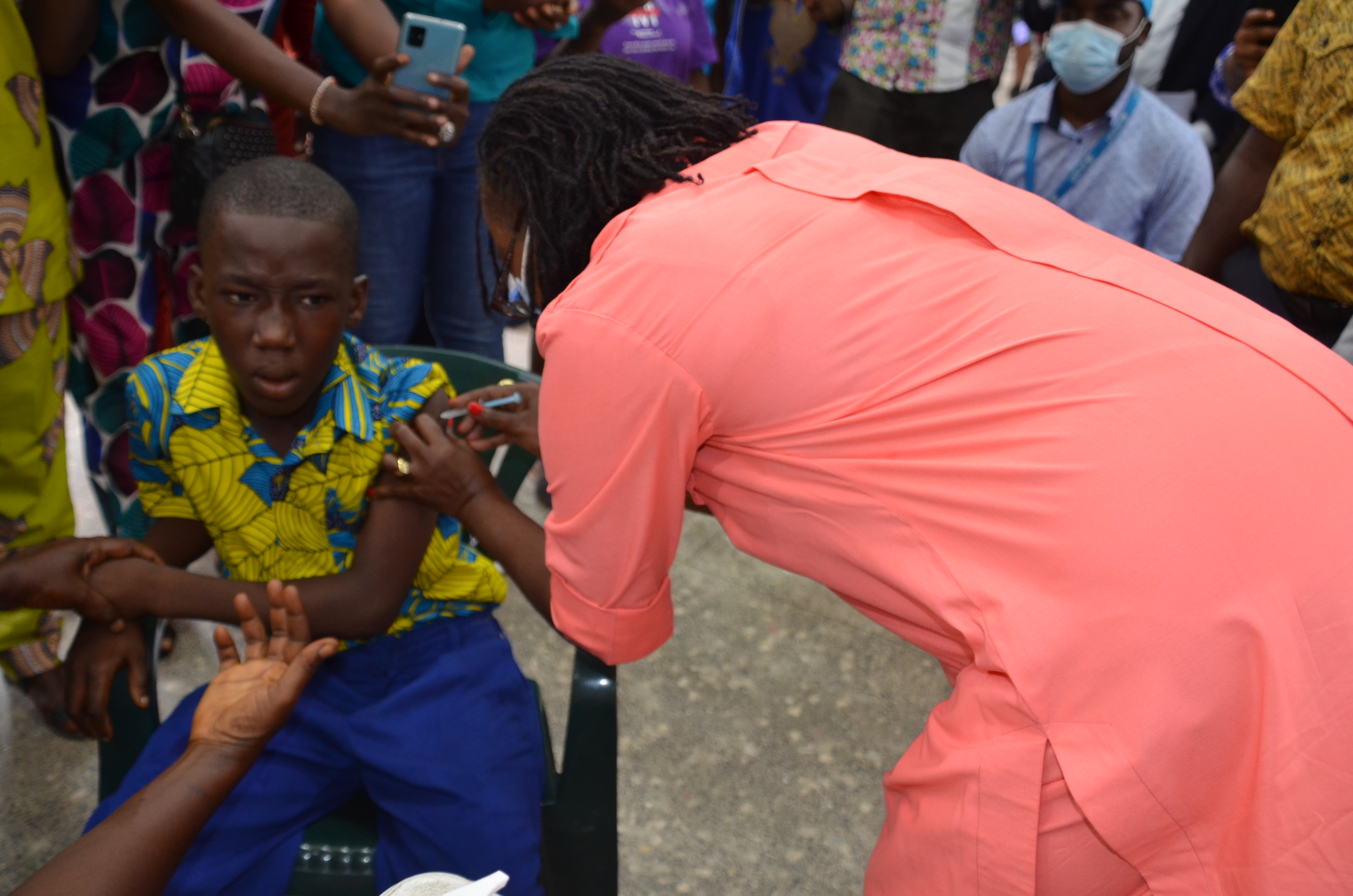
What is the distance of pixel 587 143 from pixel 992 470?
63 cm

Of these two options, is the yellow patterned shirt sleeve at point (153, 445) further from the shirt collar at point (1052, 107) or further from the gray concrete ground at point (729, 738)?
the shirt collar at point (1052, 107)

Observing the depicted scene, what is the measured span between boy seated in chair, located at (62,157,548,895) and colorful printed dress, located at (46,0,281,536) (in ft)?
1.58

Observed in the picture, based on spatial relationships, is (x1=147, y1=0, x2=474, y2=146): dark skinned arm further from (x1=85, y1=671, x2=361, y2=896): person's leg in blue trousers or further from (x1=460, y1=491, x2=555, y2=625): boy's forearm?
(x1=85, y1=671, x2=361, y2=896): person's leg in blue trousers

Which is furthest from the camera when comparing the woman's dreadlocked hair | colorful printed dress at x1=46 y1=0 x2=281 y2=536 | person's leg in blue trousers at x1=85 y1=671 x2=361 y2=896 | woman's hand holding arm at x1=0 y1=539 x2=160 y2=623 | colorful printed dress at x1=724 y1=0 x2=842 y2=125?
colorful printed dress at x1=724 y1=0 x2=842 y2=125

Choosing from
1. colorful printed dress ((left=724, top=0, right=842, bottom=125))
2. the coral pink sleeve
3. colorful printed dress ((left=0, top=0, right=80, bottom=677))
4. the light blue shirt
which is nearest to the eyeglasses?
the coral pink sleeve

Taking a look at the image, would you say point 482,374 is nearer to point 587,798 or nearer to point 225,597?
point 225,597

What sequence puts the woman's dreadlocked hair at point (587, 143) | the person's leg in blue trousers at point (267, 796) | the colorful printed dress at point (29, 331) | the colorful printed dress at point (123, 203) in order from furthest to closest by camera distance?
1. the colorful printed dress at point (123, 203)
2. the colorful printed dress at point (29, 331)
3. the person's leg in blue trousers at point (267, 796)
4. the woman's dreadlocked hair at point (587, 143)

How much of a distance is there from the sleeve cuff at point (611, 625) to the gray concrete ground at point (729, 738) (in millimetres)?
813

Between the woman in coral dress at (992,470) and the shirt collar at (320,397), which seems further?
the shirt collar at (320,397)

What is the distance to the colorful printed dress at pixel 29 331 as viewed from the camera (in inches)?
67.4

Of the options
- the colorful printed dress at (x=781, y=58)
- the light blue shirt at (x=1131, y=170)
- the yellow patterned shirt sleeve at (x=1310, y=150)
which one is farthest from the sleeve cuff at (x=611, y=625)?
the colorful printed dress at (x=781, y=58)

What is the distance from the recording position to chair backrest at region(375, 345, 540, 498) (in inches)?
76.4

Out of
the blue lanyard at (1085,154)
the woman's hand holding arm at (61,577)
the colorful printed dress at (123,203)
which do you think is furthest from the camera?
the blue lanyard at (1085,154)

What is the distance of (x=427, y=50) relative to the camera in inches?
81.7
